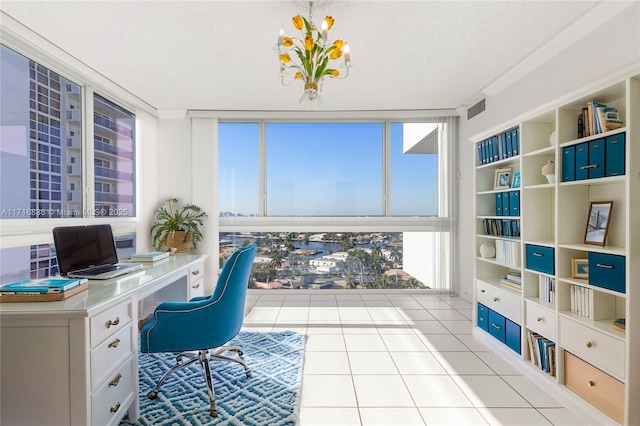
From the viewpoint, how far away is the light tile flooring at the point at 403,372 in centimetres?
204

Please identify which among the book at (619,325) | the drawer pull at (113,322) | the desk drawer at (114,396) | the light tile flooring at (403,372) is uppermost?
the drawer pull at (113,322)

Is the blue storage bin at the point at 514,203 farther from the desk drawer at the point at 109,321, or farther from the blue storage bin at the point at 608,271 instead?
the desk drawer at the point at 109,321

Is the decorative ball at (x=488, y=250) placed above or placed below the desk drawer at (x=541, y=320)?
above

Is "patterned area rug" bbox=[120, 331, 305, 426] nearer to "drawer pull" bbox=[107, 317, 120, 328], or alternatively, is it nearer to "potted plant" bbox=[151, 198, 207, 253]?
"drawer pull" bbox=[107, 317, 120, 328]

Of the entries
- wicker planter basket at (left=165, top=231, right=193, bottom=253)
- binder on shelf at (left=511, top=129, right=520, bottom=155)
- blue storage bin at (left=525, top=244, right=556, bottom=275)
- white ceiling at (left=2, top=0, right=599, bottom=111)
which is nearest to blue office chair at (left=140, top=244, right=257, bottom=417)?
white ceiling at (left=2, top=0, right=599, bottom=111)

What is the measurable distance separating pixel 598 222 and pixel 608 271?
0.39 meters

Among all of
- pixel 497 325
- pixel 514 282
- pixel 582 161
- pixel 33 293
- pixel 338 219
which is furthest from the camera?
pixel 338 219

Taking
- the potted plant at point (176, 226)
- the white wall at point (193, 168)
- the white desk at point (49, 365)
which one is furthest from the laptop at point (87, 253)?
the white wall at point (193, 168)

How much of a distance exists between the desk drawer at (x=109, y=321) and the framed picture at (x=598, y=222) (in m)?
2.96

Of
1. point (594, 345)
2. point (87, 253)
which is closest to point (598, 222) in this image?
point (594, 345)

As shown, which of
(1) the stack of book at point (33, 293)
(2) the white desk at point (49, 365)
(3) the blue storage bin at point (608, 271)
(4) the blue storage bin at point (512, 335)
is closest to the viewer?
(2) the white desk at point (49, 365)

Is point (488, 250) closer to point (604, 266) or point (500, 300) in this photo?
point (500, 300)

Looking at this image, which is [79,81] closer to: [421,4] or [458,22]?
[421,4]

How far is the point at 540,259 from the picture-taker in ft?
7.95
